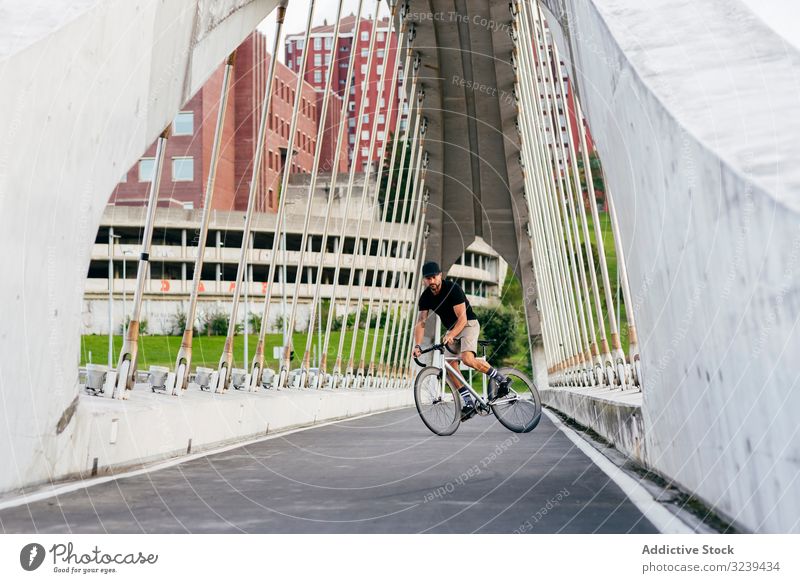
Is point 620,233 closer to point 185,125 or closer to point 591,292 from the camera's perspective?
point 185,125

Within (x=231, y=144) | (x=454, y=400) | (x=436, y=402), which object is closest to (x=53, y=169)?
(x=454, y=400)

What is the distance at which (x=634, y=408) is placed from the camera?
7.89m

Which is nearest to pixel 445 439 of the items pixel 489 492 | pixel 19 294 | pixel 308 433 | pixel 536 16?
pixel 308 433

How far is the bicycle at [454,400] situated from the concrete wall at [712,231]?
3.92m

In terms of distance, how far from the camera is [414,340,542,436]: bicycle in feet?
34.4

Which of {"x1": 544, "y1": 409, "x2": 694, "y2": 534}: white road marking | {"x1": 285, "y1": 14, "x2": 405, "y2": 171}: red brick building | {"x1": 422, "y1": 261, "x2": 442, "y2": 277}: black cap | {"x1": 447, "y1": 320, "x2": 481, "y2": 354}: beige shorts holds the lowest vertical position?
{"x1": 544, "y1": 409, "x2": 694, "y2": 534}: white road marking

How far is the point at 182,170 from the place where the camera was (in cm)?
6125

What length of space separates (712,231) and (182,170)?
193 ft

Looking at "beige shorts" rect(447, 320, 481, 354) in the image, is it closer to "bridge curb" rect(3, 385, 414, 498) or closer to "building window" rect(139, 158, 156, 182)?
"bridge curb" rect(3, 385, 414, 498)

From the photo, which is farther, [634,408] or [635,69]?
[634,408]

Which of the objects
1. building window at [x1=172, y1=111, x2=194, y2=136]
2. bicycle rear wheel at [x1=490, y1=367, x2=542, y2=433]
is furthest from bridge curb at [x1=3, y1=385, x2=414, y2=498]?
building window at [x1=172, y1=111, x2=194, y2=136]

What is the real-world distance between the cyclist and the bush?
58.0 meters

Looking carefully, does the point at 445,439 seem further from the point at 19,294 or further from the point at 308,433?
the point at 19,294
